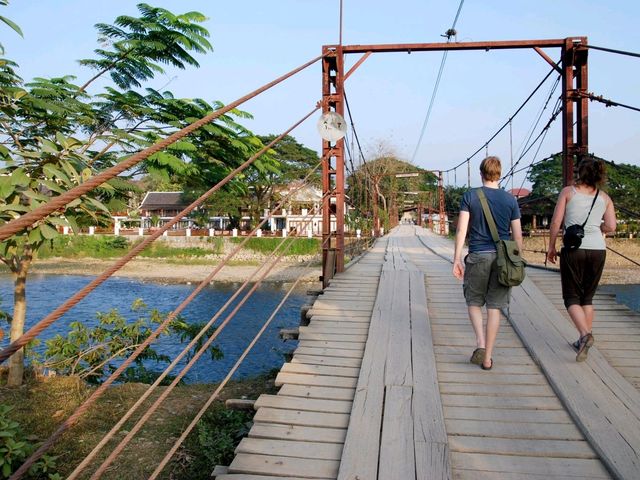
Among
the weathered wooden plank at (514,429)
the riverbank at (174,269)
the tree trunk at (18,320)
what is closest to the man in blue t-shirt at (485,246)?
the weathered wooden plank at (514,429)

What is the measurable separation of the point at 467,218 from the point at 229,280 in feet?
81.7

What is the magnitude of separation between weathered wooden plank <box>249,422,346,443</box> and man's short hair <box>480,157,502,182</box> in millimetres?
1723

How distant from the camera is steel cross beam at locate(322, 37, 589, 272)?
4.80 metres

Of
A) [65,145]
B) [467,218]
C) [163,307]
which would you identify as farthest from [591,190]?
[163,307]

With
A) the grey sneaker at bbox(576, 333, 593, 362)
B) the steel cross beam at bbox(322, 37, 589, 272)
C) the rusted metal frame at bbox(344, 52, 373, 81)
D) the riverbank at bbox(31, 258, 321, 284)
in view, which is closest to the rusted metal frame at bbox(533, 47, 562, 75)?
the steel cross beam at bbox(322, 37, 589, 272)

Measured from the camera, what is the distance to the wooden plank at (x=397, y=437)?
1867 mm

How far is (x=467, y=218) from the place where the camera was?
2869 mm

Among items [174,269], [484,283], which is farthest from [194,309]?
[484,283]

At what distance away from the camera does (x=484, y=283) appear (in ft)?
9.21

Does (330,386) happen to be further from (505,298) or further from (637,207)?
(637,207)

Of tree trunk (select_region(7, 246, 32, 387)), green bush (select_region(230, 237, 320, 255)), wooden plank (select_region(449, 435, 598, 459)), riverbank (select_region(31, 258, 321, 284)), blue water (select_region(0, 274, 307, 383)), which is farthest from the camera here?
green bush (select_region(230, 237, 320, 255))

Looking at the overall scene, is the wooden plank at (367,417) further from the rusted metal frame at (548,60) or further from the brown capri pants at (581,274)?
the rusted metal frame at (548,60)

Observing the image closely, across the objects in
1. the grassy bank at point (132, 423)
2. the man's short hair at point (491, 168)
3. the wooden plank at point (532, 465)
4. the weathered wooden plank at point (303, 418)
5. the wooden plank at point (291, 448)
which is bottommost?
the grassy bank at point (132, 423)

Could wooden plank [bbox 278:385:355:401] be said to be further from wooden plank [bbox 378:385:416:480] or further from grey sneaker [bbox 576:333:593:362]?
grey sneaker [bbox 576:333:593:362]
